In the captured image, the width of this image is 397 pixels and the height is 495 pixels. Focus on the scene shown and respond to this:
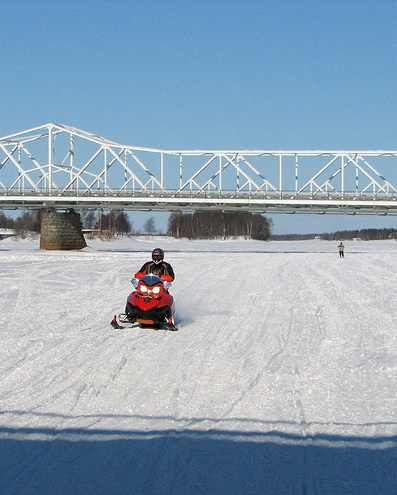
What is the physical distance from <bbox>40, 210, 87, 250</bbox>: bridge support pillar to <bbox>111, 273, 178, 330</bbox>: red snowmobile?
161ft

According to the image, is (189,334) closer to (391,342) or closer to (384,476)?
(391,342)

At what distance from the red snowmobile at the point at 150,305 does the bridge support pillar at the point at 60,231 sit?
161 ft

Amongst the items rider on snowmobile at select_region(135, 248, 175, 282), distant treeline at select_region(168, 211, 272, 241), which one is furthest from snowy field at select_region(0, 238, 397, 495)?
distant treeline at select_region(168, 211, 272, 241)

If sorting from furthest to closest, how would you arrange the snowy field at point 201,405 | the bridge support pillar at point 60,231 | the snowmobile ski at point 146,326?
the bridge support pillar at point 60,231 < the snowmobile ski at point 146,326 < the snowy field at point 201,405

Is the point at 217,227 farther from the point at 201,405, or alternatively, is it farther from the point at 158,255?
the point at 201,405

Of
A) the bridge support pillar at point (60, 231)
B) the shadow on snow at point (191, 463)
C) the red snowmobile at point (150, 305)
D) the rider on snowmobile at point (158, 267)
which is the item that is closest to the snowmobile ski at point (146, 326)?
the red snowmobile at point (150, 305)

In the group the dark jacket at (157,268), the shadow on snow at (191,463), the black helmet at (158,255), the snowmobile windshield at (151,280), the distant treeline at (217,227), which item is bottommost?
the distant treeline at (217,227)

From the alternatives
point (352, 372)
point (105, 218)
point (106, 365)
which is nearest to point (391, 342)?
point (352, 372)

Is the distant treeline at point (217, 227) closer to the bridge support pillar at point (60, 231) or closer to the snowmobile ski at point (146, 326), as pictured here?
A: the bridge support pillar at point (60, 231)

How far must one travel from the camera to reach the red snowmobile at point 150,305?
34.4 ft

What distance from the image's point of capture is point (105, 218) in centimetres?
16062

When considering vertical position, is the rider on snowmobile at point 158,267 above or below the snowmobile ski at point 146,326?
above

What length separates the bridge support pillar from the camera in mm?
58719

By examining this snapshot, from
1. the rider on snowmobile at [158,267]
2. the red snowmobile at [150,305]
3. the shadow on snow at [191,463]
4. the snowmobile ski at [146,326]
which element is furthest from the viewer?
the rider on snowmobile at [158,267]
